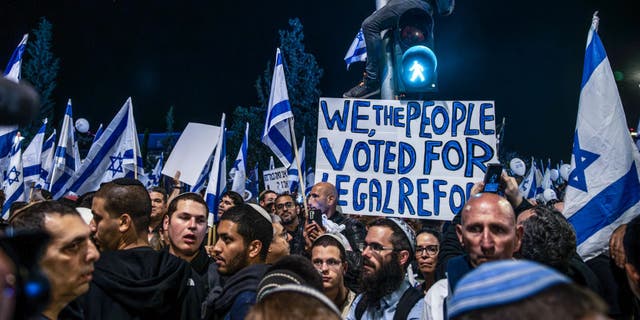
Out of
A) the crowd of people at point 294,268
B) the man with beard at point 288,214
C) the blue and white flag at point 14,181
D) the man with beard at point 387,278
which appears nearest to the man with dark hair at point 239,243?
the crowd of people at point 294,268

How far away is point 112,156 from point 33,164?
2.92m

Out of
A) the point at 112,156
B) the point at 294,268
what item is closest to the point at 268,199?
the point at 112,156

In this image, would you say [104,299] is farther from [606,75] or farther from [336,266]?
[606,75]

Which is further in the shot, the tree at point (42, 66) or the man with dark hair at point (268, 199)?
the tree at point (42, 66)

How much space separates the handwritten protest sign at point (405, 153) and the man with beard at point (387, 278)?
4.58 ft

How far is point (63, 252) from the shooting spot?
8.23ft

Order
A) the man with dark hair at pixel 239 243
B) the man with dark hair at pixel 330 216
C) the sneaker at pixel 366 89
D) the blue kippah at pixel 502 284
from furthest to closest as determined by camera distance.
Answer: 1. the sneaker at pixel 366 89
2. the man with dark hair at pixel 330 216
3. the man with dark hair at pixel 239 243
4. the blue kippah at pixel 502 284

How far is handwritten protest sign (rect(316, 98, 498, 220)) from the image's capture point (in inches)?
231

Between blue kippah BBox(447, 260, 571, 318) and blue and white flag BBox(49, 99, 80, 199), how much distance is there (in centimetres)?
915

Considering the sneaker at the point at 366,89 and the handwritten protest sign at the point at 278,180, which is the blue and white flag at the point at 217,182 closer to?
the sneaker at the point at 366,89

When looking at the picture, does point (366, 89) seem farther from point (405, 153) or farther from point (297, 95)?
point (297, 95)

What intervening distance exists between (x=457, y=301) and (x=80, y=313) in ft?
7.25

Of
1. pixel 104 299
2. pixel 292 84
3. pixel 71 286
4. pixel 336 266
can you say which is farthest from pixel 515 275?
pixel 292 84

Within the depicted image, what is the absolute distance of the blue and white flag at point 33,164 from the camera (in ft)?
34.0
